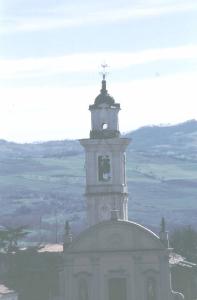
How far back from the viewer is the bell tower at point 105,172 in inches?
2982

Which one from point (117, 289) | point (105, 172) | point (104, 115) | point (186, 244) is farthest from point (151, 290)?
point (186, 244)

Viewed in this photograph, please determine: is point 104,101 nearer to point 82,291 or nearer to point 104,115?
point 104,115

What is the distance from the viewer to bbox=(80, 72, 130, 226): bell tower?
7575 cm

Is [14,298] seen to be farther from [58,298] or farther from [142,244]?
[142,244]

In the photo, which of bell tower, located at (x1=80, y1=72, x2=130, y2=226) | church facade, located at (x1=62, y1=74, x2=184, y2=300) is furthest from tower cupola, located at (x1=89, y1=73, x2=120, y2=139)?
church facade, located at (x1=62, y1=74, x2=184, y2=300)

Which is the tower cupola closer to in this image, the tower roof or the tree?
the tower roof

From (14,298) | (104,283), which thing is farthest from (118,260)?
(14,298)

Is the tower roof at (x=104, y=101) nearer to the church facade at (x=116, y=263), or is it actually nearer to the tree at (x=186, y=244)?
the church facade at (x=116, y=263)

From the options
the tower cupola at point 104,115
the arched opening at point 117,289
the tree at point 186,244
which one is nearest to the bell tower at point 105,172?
the tower cupola at point 104,115

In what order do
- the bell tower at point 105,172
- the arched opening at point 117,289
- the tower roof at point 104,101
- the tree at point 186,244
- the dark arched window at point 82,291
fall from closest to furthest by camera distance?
1. the dark arched window at point 82,291
2. the arched opening at point 117,289
3. the bell tower at point 105,172
4. the tower roof at point 104,101
5. the tree at point 186,244

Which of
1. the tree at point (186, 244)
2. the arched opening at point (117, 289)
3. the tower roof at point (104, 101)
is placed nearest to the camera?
the arched opening at point (117, 289)

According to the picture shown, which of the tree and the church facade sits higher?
the tree

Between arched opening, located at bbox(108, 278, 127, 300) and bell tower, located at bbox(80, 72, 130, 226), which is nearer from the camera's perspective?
arched opening, located at bbox(108, 278, 127, 300)

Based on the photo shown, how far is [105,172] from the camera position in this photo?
76.7 meters
